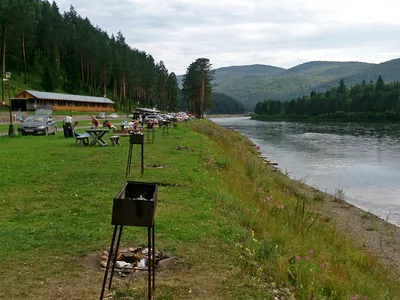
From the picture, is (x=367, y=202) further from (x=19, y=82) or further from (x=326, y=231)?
(x=19, y=82)

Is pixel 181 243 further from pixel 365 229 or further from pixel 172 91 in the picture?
pixel 172 91

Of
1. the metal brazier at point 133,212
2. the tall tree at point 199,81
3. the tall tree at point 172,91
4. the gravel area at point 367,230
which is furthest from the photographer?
the tall tree at point 172,91

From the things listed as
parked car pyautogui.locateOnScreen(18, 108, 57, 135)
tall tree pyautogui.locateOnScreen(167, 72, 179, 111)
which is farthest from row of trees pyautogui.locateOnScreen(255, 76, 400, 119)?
parked car pyautogui.locateOnScreen(18, 108, 57, 135)

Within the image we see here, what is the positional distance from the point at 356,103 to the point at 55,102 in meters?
93.5

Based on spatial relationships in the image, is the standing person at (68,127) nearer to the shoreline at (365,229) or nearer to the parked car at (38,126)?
the parked car at (38,126)

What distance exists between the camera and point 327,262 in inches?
320

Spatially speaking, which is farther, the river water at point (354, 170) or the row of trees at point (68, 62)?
the row of trees at point (68, 62)

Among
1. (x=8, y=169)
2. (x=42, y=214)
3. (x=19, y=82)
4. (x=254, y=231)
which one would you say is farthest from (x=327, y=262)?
(x=19, y=82)

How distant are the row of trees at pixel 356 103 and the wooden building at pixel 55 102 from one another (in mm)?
73487

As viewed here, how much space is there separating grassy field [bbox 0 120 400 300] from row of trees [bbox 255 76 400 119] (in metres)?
107

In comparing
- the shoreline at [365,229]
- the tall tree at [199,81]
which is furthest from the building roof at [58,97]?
the shoreline at [365,229]

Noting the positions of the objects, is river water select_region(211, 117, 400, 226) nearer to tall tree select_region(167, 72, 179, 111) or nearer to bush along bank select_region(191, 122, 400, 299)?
bush along bank select_region(191, 122, 400, 299)

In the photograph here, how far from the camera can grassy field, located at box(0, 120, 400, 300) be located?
5.59m

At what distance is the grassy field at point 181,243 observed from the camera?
18.4 feet
